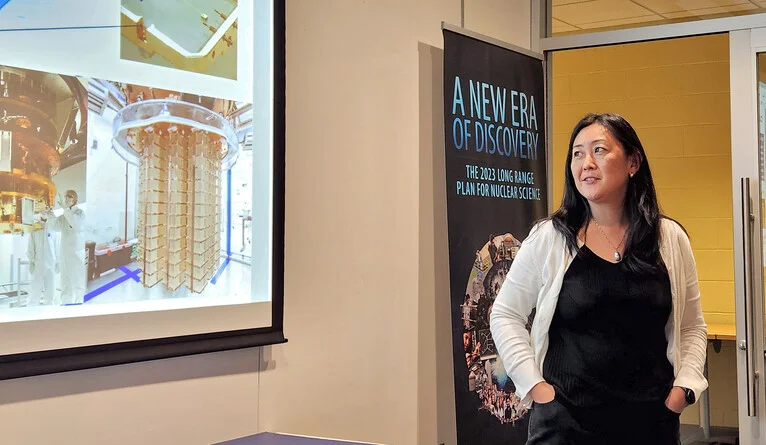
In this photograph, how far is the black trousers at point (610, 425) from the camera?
195 cm

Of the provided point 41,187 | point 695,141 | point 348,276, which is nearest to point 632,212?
point 348,276

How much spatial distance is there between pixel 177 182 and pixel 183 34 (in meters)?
0.44

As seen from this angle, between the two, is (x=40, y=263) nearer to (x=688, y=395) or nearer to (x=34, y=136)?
(x=34, y=136)

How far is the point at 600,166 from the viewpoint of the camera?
83.2 inches

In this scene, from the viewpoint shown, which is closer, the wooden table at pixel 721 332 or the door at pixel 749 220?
the door at pixel 749 220

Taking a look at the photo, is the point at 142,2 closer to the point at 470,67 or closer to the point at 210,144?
the point at 210,144

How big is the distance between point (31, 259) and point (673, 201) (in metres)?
4.12

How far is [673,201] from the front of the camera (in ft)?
17.0

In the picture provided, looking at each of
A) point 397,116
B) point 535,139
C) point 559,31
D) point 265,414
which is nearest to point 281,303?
point 265,414

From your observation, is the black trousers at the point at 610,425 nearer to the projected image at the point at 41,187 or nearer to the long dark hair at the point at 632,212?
the long dark hair at the point at 632,212

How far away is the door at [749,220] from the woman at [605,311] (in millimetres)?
1492

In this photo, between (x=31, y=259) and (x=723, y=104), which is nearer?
(x=31, y=259)

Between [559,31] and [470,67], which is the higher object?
[559,31]

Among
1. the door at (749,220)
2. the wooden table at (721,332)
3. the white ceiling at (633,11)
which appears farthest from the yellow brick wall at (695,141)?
the door at (749,220)
